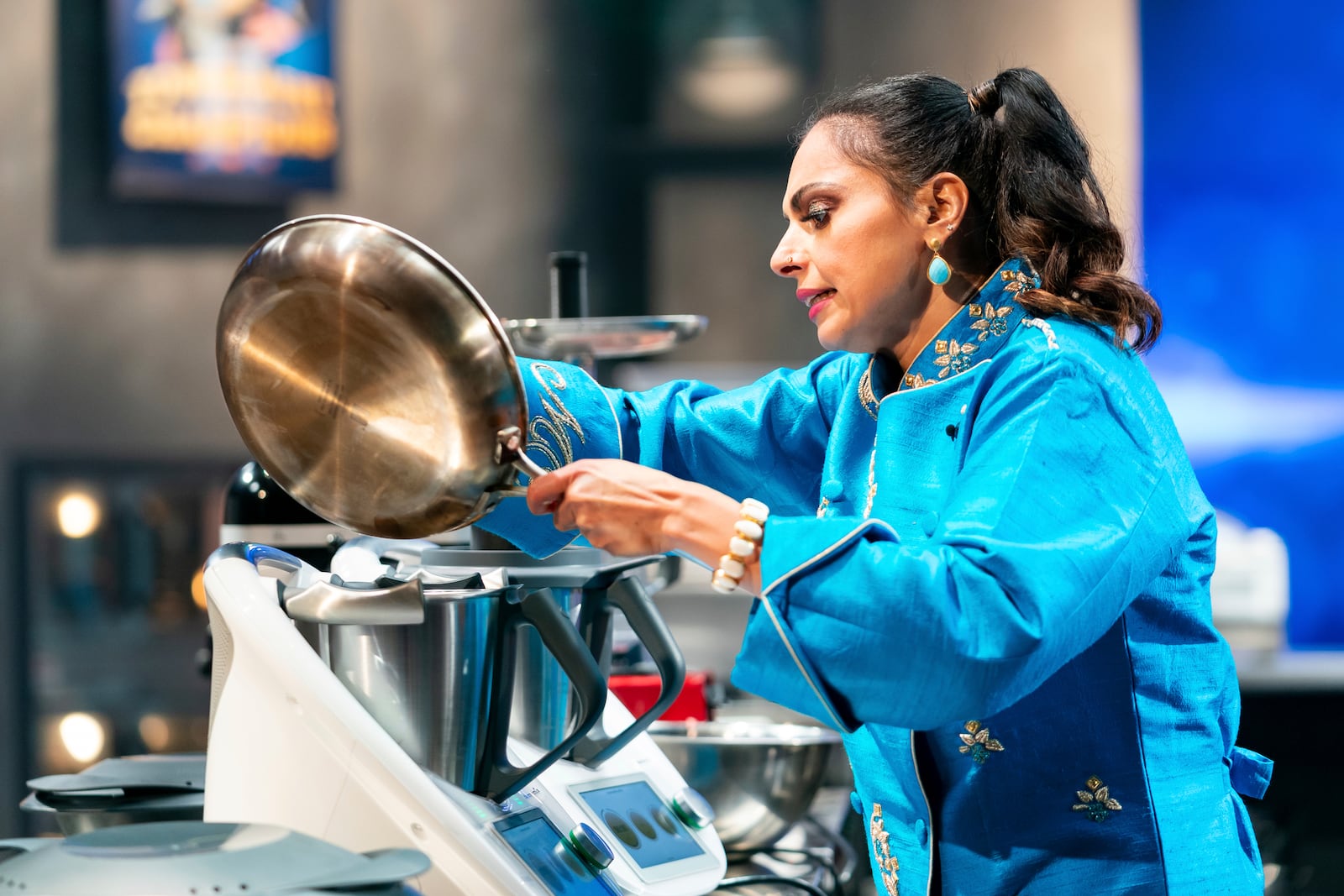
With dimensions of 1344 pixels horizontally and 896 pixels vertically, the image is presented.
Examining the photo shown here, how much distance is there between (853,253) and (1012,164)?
0.15m

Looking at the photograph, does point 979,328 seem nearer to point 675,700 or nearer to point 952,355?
point 952,355

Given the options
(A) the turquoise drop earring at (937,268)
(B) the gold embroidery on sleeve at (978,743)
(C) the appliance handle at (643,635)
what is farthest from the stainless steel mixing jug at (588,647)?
(A) the turquoise drop earring at (937,268)

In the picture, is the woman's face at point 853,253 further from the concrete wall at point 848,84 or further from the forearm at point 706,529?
the concrete wall at point 848,84

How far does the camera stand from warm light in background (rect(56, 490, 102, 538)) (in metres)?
3.50

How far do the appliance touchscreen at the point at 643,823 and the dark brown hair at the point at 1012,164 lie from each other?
0.48 metres

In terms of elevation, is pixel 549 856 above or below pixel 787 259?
below

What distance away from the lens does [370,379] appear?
91cm

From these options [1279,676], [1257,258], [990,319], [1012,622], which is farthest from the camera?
[1257,258]

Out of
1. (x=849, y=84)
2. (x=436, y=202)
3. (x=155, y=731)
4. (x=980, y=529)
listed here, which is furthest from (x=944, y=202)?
(x=155, y=731)

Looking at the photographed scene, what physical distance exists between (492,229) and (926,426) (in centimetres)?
277

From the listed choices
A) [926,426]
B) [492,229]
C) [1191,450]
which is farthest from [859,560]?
[1191,450]

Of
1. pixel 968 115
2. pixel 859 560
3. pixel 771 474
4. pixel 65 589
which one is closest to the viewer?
pixel 859 560

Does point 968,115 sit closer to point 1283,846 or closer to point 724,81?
point 1283,846

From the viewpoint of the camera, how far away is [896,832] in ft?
3.39
